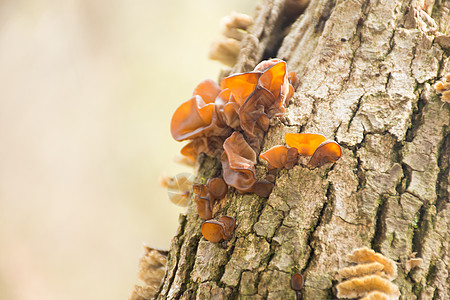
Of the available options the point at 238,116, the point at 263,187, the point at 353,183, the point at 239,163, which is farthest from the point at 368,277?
the point at 238,116

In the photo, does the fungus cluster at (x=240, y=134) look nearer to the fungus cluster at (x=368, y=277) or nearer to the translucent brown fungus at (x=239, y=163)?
the translucent brown fungus at (x=239, y=163)

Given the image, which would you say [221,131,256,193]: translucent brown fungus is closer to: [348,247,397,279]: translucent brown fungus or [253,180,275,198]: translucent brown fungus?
[253,180,275,198]: translucent brown fungus

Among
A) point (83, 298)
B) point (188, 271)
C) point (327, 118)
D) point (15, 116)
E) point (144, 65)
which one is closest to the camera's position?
point (188, 271)

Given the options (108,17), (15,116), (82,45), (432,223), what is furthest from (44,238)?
(432,223)

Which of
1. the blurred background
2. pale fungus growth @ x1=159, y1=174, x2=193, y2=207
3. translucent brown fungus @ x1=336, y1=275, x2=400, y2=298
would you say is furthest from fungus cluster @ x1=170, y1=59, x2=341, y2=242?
the blurred background

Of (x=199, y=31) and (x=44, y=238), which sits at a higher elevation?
(x=199, y=31)

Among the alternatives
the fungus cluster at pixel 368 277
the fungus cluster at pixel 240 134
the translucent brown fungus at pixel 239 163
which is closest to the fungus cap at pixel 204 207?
the fungus cluster at pixel 240 134

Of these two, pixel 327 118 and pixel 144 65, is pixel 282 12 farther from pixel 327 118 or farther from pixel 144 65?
pixel 144 65

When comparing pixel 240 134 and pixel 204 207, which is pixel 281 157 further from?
pixel 204 207
